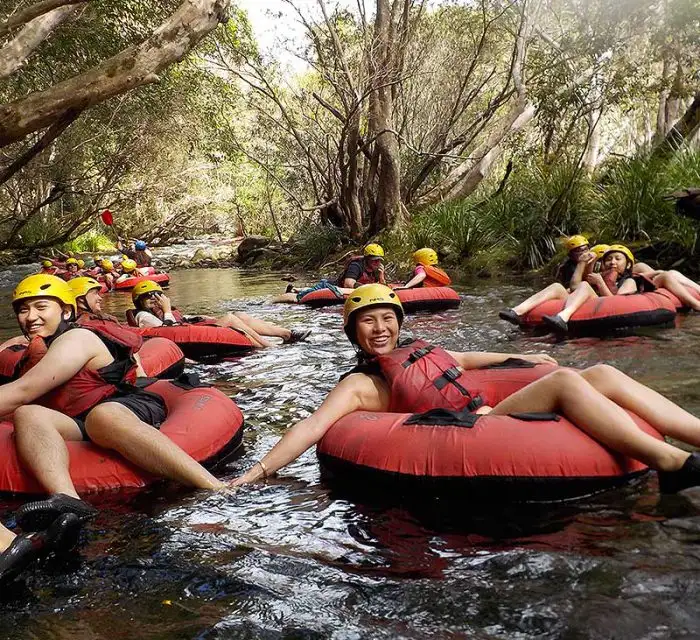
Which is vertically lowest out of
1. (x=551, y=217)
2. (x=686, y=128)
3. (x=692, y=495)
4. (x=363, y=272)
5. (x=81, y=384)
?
(x=692, y=495)

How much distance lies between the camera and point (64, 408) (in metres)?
4.18

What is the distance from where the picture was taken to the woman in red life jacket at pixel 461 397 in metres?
3.33

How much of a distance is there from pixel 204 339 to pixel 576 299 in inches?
163

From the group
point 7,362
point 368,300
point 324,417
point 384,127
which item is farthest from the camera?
point 384,127

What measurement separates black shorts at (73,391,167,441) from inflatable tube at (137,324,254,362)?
3.49m

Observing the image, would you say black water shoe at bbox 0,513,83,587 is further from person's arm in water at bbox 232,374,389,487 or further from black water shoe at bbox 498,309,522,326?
black water shoe at bbox 498,309,522,326

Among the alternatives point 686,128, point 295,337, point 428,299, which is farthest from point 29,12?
point 686,128

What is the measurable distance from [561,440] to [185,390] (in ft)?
8.35

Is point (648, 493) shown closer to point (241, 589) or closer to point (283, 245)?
point (241, 589)

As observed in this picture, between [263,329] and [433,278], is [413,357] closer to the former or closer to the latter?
[263,329]

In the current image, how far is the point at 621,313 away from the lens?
779 centimetres

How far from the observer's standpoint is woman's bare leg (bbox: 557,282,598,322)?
7923 millimetres

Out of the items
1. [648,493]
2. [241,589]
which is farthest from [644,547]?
[241,589]

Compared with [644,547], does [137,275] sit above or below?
above
